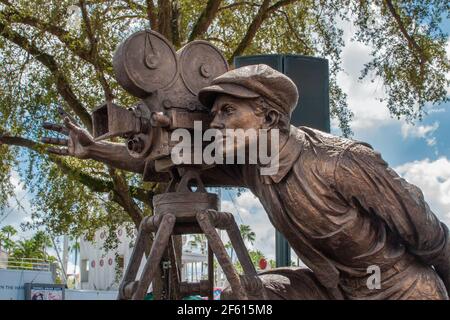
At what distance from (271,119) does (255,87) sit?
→ 15 cm

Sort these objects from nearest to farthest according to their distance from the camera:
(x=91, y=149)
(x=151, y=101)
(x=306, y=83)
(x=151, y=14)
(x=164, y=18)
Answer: (x=151, y=101) → (x=91, y=149) → (x=306, y=83) → (x=151, y=14) → (x=164, y=18)

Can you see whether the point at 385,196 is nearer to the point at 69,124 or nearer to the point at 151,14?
the point at 69,124

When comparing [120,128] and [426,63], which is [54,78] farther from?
[120,128]

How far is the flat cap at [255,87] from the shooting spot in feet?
9.50

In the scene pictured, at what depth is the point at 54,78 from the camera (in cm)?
856

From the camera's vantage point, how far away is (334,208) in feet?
9.41

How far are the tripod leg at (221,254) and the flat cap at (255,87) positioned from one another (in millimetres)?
496

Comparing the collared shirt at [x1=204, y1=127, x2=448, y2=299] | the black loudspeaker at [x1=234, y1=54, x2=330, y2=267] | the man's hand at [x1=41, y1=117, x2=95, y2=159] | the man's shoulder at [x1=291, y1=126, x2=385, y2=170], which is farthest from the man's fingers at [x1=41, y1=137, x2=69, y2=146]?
the black loudspeaker at [x1=234, y1=54, x2=330, y2=267]

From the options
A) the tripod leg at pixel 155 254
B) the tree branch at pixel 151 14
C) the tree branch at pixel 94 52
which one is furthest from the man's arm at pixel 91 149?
the tree branch at pixel 151 14

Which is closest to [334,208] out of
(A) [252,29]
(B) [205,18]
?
(B) [205,18]

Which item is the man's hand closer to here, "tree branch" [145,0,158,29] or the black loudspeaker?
the black loudspeaker

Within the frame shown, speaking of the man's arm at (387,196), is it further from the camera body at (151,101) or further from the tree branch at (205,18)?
the tree branch at (205,18)

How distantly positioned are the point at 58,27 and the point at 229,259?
21.5ft
